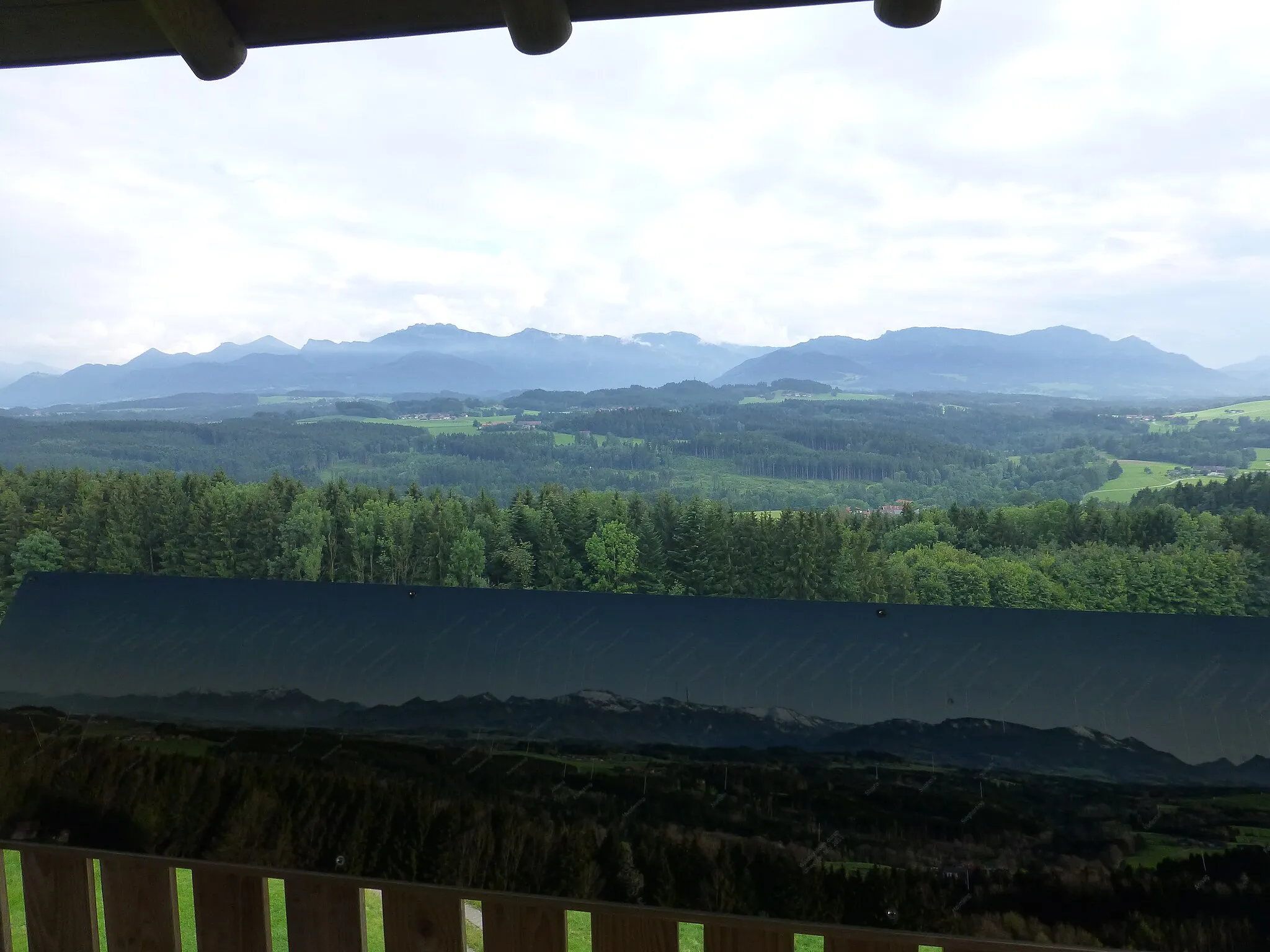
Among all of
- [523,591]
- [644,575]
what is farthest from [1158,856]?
[644,575]

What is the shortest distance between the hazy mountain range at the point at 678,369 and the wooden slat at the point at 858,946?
3307 mm

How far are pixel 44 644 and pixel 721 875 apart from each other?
89 cm

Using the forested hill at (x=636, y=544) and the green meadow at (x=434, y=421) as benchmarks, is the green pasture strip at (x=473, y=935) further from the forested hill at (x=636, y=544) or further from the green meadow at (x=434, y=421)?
the green meadow at (x=434, y=421)

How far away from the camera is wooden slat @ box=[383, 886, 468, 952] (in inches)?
33.8

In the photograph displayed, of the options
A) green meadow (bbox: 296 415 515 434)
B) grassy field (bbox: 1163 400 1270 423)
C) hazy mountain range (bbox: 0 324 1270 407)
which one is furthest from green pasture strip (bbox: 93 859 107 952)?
grassy field (bbox: 1163 400 1270 423)

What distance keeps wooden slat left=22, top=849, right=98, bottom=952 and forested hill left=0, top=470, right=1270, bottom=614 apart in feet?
2.66

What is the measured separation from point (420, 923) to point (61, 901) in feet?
1.62

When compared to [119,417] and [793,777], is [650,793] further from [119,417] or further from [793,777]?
[119,417]

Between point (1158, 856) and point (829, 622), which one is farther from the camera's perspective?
point (829, 622)

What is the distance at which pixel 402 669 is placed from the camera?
0.90 meters

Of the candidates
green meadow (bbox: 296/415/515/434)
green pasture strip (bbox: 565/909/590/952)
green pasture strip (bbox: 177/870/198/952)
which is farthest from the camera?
green meadow (bbox: 296/415/515/434)

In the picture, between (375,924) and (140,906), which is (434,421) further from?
(140,906)

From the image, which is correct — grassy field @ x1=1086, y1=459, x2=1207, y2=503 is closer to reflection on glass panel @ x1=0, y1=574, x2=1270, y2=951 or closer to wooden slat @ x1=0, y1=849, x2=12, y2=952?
reflection on glass panel @ x1=0, y1=574, x2=1270, y2=951

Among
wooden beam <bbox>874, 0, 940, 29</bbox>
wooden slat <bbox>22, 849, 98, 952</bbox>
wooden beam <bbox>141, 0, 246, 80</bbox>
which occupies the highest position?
wooden beam <bbox>141, 0, 246, 80</bbox>
